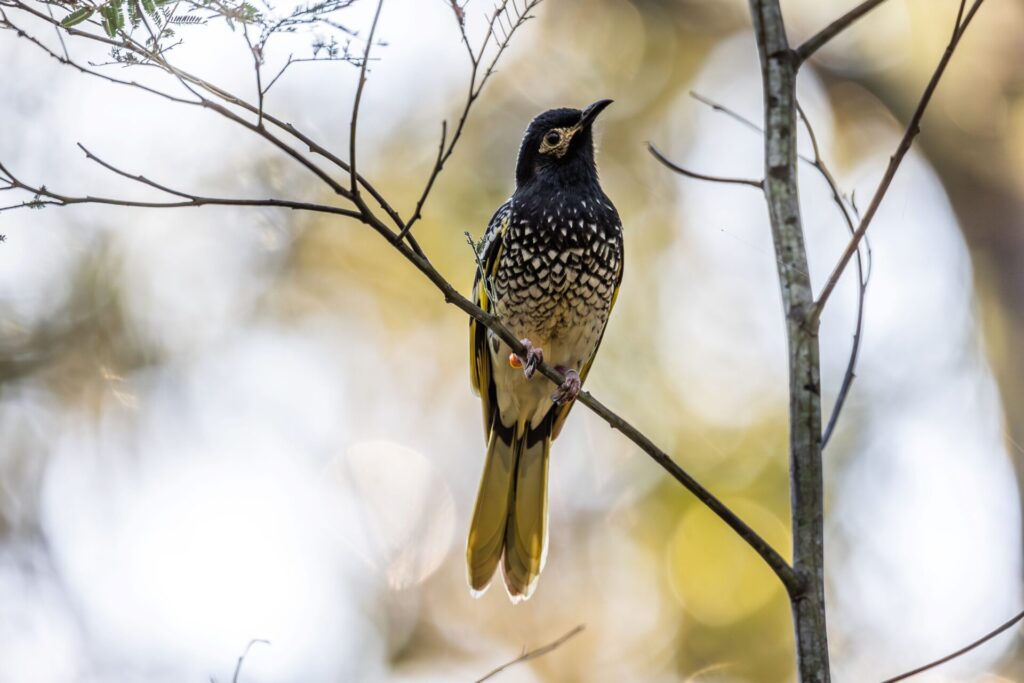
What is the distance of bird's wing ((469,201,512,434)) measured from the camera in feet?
16.7

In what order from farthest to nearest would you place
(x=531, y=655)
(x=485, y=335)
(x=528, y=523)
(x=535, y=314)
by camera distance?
(x=485, y=335) → (x=528, y=523) → (x=535, y=314) → (x=531, y=655)

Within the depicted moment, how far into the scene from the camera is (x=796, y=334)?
266 centimetres

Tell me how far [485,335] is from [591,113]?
1223 millimetres

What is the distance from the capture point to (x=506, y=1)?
9.86 feet

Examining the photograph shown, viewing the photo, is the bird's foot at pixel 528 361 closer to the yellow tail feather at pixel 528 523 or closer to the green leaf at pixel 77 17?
the yellow tail feather at pixel 528 523

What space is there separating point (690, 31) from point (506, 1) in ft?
21.0

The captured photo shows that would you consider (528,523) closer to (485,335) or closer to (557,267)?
(485,335)

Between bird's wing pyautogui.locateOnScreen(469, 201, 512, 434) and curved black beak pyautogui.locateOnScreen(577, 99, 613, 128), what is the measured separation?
534 mm

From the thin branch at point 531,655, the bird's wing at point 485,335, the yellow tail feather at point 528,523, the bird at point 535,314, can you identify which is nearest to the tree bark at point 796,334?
the thin branch at point 531,655

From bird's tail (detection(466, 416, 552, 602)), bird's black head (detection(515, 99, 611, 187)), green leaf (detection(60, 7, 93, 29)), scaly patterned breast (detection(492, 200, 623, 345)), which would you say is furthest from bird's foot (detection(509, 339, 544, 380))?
green leaf (detection(60, 7, 93, 29))

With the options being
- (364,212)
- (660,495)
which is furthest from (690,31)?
(364,212)

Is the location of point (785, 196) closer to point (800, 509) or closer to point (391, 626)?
point (800, 509)

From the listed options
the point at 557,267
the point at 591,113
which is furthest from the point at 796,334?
the point at 591,113

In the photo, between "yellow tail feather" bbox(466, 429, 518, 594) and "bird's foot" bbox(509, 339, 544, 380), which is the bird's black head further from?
"yellow tail feather" bbox(466, 429, 518, 594)
